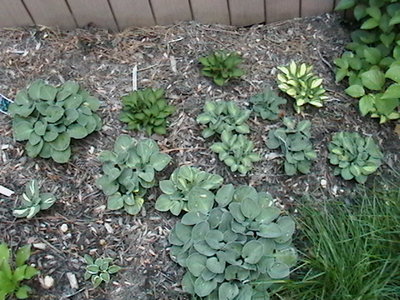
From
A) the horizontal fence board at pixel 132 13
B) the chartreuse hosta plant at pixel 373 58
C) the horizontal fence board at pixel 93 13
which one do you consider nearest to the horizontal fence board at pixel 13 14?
the horizontal fence board at pixel 93 13

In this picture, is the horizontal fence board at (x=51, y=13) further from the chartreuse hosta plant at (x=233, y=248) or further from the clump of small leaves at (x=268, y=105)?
the chartreuse hosta plant at (x=233, y=248)

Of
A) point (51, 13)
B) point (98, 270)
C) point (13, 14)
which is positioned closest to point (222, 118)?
point (98, 270)

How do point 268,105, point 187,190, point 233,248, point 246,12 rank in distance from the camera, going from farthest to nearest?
point 246,12 → point 268,105 → point 187,190 → point 233,248

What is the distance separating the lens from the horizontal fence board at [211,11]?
275cm

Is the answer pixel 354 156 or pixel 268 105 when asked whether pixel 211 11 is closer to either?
pixel 268 105

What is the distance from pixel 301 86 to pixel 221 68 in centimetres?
37

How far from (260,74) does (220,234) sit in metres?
0.87

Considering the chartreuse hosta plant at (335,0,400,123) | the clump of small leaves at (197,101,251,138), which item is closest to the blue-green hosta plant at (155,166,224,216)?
the clump of small leaves at (197,101,251,138)

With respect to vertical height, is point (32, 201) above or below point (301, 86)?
above

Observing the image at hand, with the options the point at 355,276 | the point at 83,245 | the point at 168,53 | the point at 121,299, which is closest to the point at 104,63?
the point at 168,53

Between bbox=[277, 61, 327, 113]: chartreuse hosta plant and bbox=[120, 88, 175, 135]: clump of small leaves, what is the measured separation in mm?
546

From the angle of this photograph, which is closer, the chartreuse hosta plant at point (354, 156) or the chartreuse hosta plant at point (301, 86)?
the chartreuse hosta plant at point (354, 156)

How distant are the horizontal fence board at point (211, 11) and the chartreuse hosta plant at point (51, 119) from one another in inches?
28.7

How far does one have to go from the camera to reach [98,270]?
2160 mm
